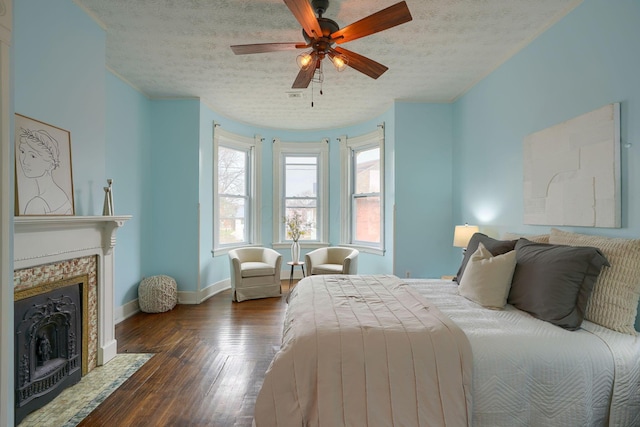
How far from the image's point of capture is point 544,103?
8.74 feet

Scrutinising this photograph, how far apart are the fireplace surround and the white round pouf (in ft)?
3.97

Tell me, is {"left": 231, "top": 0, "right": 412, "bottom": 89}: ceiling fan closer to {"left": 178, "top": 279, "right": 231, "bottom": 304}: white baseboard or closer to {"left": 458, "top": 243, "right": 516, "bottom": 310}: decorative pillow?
{"left": 458, "top": 243, "right": 516, "bottom": 310}: decorative pillow

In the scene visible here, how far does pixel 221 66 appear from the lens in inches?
133

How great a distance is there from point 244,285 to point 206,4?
3376 millimetres

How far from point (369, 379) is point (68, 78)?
293cm

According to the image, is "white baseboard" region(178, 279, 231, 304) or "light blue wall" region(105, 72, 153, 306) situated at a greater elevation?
"light blue wall" region(105, 72, 153, 306)

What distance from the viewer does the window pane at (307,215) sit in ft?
19.3

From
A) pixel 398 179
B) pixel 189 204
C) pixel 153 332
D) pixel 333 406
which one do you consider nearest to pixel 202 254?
pixel 189 204

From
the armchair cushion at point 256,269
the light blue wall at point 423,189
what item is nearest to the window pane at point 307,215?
the armchair cushion at point 256,269

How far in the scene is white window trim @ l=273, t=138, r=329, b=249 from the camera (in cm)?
578

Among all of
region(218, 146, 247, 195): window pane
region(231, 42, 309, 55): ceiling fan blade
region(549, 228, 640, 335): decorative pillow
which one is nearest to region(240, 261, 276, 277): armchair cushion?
region(218, 146, 247, 195): window pane

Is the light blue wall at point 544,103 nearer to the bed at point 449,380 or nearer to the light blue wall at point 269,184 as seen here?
the bed at point 449,380

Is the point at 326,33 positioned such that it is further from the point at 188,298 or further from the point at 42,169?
the point at 188,298

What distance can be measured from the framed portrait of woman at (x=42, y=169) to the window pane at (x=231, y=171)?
2.83 m
